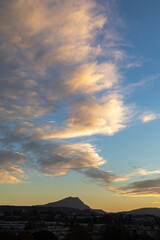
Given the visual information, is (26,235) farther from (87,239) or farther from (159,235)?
(159,235)

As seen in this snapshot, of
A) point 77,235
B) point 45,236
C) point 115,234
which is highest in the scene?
point 45,236

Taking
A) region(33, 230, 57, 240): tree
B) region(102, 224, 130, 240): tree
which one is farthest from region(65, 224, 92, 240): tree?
region(102, 224, 130, 240): tree

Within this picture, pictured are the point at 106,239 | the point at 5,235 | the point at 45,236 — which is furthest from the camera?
the point at 106,239

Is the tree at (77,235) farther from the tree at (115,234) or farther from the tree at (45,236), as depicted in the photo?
the tree at (115,234)

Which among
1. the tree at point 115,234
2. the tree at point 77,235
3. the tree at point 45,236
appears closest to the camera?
the tree at point 45,236

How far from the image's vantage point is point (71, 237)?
361ft

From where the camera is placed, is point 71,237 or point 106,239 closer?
point 71,237

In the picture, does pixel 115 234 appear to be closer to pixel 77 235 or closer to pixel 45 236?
pixel 77 235

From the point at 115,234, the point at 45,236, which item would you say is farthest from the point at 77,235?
the point at 115,234

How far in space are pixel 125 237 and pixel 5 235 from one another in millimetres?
53212

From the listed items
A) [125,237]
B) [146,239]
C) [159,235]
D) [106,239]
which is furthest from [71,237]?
[159,235]

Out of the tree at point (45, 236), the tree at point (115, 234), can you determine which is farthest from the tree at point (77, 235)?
the tree at point (115, 234)

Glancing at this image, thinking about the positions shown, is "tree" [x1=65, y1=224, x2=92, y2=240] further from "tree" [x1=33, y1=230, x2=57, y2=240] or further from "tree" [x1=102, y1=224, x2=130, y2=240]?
"tree" [x1=102, y1=224, x2=130, y2=240]

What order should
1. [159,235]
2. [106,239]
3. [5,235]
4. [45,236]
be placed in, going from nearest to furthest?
[5,235]
[45,236]
[106,239]
[159,235]
